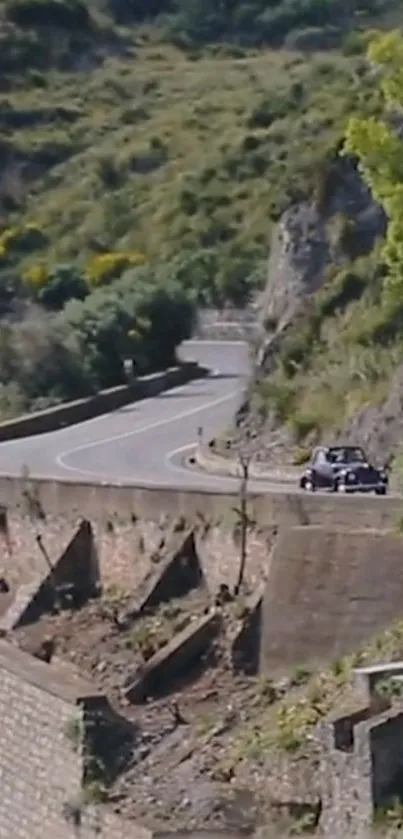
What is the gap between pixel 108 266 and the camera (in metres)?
64.5

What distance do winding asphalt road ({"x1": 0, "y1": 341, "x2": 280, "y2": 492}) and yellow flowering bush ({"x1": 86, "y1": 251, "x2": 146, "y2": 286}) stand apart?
424 inches

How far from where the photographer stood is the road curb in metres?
33.4

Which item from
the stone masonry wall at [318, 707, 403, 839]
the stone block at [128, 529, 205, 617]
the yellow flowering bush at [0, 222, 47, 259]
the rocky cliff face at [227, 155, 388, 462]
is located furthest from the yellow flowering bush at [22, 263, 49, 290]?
the stone masonry wall at [318, 707, 403, 839]

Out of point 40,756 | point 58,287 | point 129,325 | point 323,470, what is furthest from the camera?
point 58,287

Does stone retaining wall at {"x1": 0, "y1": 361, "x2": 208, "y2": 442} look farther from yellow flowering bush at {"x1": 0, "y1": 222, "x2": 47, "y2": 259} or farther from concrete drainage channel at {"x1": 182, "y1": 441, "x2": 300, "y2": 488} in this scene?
yellow flowering bush at {"x1": 0, "y1": 222, "x2": 47, "y2": 259}

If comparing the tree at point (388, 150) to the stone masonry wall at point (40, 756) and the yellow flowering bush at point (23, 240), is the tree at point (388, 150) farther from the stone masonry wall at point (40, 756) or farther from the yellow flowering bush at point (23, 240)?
the yellow flowering bush at point (23, 240)

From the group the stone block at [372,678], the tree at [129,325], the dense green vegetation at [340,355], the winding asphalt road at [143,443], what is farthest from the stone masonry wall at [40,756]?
the tree at [129,325]

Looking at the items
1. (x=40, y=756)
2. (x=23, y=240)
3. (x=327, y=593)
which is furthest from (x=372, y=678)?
(x=23, y=240)

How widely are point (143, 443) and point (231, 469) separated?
587 cm

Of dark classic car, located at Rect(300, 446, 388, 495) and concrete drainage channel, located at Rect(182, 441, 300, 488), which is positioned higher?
dark classic car, located at Rect(300, 446, 388, 495)

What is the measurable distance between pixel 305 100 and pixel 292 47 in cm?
3398

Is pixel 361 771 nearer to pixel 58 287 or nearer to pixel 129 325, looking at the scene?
pixel 129 325

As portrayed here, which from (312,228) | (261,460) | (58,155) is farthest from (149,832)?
(58,155)

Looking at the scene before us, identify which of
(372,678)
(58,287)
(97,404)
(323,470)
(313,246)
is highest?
(313,246)
